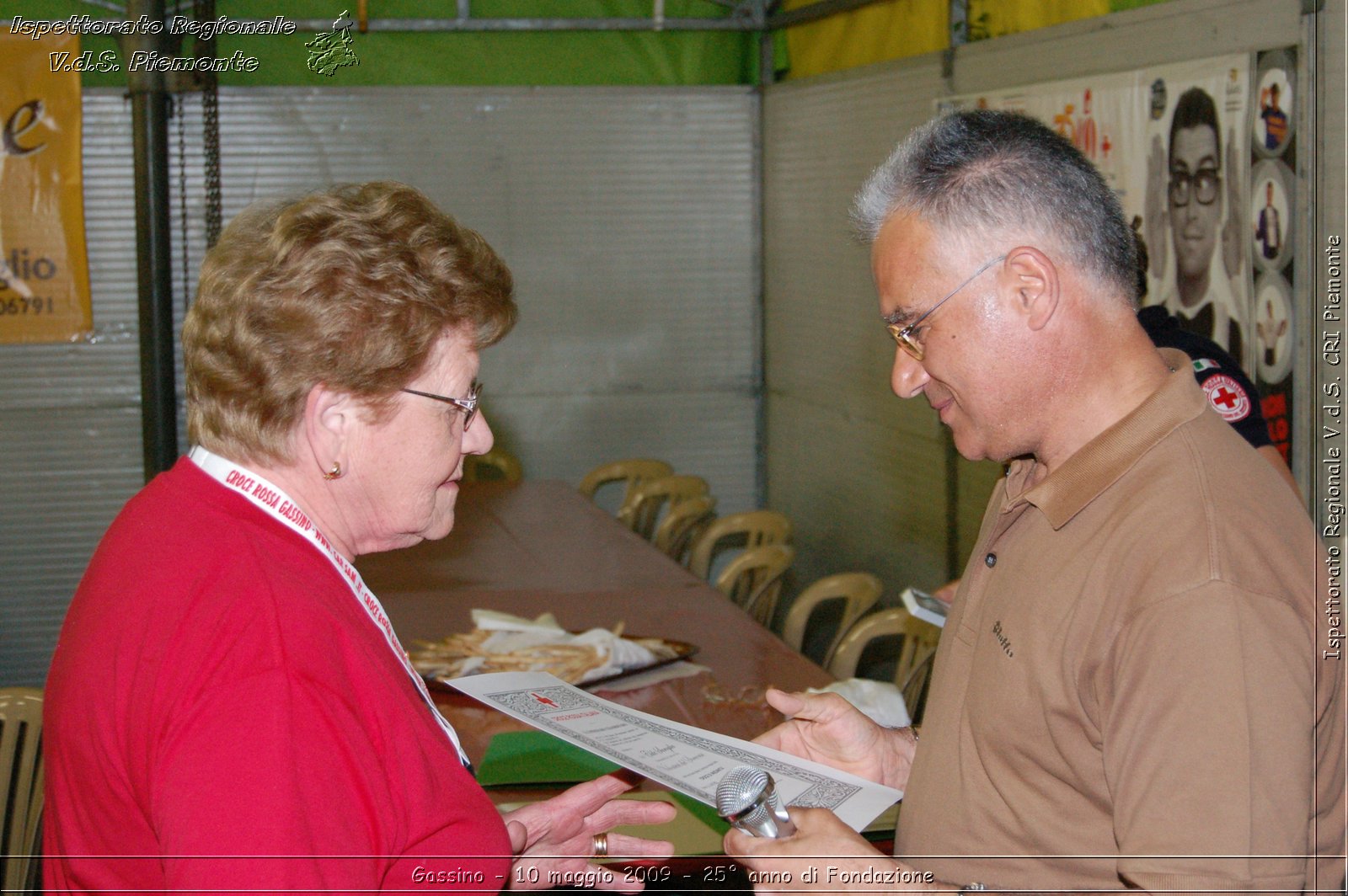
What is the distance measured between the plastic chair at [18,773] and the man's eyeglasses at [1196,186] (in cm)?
319

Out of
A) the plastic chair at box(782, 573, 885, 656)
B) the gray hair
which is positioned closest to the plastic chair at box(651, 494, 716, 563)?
the plastic chair at box(782, 573, 885, 656)

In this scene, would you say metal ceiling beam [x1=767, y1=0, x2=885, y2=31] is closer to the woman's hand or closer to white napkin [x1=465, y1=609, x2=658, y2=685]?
white napkin [x1=465, y1=609, x2=658, y2=685]

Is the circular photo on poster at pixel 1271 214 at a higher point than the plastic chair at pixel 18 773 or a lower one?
higher

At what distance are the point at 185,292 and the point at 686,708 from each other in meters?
4.49

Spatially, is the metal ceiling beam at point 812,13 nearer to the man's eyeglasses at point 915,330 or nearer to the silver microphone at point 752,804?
the man's eyeglasses at point 915,330

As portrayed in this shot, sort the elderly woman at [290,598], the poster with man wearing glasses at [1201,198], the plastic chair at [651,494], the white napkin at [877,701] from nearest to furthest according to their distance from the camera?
the elderly woman at [290,598] < the white napkin at [877,701] < the poster with man wearing glasses at [1201,198] < the plastic chair at [651,494]

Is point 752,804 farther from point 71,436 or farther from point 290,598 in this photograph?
point 71,436

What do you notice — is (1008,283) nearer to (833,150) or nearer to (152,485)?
(152,485)

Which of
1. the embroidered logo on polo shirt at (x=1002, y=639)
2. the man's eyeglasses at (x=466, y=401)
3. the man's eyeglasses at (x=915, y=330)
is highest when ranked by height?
the man's eyeglasses at (x=915, y=330)

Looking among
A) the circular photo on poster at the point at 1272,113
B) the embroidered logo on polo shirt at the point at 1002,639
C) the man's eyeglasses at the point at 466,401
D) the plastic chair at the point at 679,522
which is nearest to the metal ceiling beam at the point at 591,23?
the plastic chair at the point at 679,522

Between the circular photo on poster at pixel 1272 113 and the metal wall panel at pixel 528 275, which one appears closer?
the circular photo on poster at pixel 1272 113

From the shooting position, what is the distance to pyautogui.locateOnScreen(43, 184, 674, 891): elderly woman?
1.09 metres

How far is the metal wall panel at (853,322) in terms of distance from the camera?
4254 millimetres

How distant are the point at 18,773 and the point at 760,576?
250 centimetres
